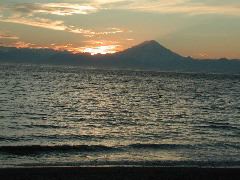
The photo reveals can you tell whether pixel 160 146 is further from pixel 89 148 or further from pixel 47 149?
pixel 47 149

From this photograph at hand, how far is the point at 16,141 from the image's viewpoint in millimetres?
27609

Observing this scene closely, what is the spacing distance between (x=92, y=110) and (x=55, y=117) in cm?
870

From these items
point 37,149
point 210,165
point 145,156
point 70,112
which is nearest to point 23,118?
point 70,112

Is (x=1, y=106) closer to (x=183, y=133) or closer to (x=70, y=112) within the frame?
(x=70, y=112)
